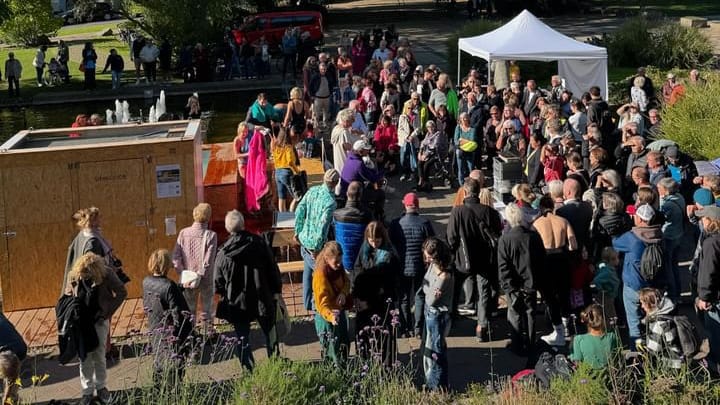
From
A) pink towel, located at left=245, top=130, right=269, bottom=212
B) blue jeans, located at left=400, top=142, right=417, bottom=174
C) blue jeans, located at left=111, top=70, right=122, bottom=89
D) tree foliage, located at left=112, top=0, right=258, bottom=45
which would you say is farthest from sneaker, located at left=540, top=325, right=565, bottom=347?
tree foliage, located at left=112, top=0, right=258, bottom=45

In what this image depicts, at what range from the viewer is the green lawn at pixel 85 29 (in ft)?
141

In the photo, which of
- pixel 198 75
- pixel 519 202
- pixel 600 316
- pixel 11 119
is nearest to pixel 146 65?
pixel 198 75

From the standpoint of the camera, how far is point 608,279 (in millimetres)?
8422

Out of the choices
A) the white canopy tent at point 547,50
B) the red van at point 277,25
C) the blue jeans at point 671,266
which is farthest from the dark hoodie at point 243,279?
the red van at point 277,25

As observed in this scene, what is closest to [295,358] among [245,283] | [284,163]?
[245,283]

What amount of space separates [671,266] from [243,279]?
13.4 ft

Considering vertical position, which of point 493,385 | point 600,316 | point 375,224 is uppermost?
point 375,224

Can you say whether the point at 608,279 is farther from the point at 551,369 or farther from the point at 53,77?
the point at 53,77

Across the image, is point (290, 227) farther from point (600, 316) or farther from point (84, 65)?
point (84, 65)

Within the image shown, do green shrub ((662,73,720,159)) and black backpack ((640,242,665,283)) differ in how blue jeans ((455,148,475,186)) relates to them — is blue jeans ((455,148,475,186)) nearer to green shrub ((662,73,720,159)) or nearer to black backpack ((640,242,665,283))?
green shrub ((662,73,720,159))

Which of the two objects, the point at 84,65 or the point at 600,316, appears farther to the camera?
the point at 84,65

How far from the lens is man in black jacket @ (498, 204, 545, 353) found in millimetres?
8102

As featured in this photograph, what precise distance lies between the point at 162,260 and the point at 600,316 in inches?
138

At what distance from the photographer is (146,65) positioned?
2786 cm
